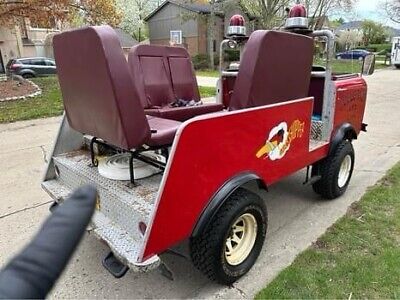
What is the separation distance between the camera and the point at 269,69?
2859 mm

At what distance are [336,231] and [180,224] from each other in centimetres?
185

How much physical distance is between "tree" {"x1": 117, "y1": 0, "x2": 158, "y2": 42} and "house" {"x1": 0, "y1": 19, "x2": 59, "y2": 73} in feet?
33.6

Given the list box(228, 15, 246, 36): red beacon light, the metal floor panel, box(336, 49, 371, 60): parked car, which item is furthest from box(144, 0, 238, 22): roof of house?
the metal floor panel

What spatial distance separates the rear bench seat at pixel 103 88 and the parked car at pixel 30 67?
17.2 m

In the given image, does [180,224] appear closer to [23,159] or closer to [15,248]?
[15,248]

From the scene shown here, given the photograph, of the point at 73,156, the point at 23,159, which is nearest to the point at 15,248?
the point at 73,156

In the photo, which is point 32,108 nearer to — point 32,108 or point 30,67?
point 32,108

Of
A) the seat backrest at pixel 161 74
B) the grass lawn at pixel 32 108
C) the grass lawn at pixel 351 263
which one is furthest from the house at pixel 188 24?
the grass lawn at pixel 351 263

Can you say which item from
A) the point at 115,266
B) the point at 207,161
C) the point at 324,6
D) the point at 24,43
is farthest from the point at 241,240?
the point at 24,43

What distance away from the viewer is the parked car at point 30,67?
1877 cm

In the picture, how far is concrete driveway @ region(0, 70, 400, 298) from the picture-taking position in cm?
270

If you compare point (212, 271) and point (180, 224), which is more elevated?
point (180, 224)

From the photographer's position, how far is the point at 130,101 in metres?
2.36

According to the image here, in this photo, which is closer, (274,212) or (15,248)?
(15,248)
